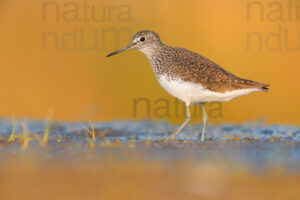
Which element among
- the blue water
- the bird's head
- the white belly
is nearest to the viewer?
the blue water

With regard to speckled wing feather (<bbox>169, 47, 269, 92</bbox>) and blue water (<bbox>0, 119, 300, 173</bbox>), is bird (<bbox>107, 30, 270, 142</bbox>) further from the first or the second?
blue water (<bbox>0, 119, 300, 173</bbox>)

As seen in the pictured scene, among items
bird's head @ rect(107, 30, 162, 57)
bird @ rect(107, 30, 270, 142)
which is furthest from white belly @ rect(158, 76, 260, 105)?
bird's head @ rect(107, 30, 162, 57)

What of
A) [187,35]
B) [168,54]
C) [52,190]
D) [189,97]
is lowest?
[52,190]

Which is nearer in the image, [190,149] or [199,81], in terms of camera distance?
[190,149]

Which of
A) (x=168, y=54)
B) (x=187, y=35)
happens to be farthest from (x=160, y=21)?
(x=168, y=54)

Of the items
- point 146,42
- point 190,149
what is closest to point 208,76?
point 146,42

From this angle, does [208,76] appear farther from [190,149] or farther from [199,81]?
[190,149]

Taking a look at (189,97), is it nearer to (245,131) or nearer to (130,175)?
(245,131)

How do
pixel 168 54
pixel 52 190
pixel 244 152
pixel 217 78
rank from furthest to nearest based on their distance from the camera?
pixel 168 54, pixel 217 78, pixel 244 152, pixel 52 190
